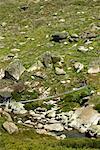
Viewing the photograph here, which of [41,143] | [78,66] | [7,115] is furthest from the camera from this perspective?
[78,66]

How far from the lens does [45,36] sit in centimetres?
6344

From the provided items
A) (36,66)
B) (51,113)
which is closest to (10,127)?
(51,113)

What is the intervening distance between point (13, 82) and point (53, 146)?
54.4 ft

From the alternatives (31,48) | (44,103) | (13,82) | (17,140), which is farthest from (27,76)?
(17,140)

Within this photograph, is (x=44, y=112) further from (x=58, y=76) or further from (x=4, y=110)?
(x=58, y=76)

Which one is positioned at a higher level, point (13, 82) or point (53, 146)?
point (53, 146)

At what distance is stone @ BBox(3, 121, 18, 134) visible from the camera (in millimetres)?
38272

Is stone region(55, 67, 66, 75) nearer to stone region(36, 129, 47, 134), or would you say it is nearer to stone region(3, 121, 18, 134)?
stone region(36, 129, 47, 134)

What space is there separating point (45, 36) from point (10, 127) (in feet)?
87.5

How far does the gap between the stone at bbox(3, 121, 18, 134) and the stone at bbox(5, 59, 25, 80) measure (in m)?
11.7

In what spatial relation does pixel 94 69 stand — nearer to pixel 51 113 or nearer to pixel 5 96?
pixel 51 113

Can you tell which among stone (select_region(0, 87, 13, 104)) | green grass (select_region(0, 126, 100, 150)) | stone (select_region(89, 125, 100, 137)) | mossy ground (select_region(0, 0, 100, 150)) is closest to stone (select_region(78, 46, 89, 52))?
mossy ground (select_region(0, 0, 100, 150))

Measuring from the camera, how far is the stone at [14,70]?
50188mm

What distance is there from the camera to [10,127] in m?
38.7
